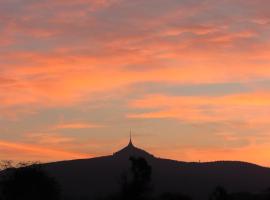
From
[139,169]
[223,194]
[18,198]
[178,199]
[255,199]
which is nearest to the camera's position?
[18,198]

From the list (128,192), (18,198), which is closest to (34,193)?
(18,198)

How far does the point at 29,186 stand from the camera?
360 feet

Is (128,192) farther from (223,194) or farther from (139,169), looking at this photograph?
(223,194)

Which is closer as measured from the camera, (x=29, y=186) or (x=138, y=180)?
(x=29, y=186)

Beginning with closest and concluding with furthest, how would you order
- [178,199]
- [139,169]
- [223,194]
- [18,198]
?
[18,198] < [139,169] < [223,194] < [178,199]

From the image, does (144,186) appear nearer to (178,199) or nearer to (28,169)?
(28,169)

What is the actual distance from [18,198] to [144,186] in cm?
2456

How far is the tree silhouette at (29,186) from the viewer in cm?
10812

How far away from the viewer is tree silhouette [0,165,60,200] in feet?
355

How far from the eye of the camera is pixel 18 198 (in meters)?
107

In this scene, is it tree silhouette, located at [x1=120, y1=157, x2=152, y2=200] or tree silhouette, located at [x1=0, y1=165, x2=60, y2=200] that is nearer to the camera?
tree silhouette, located at [x1=0, y1=165, x2=60, y2=200]

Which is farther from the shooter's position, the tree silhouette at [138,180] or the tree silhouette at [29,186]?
the tree silhouette at [138,180]

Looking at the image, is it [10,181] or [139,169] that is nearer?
[10,181]

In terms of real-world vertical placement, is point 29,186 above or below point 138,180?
below
